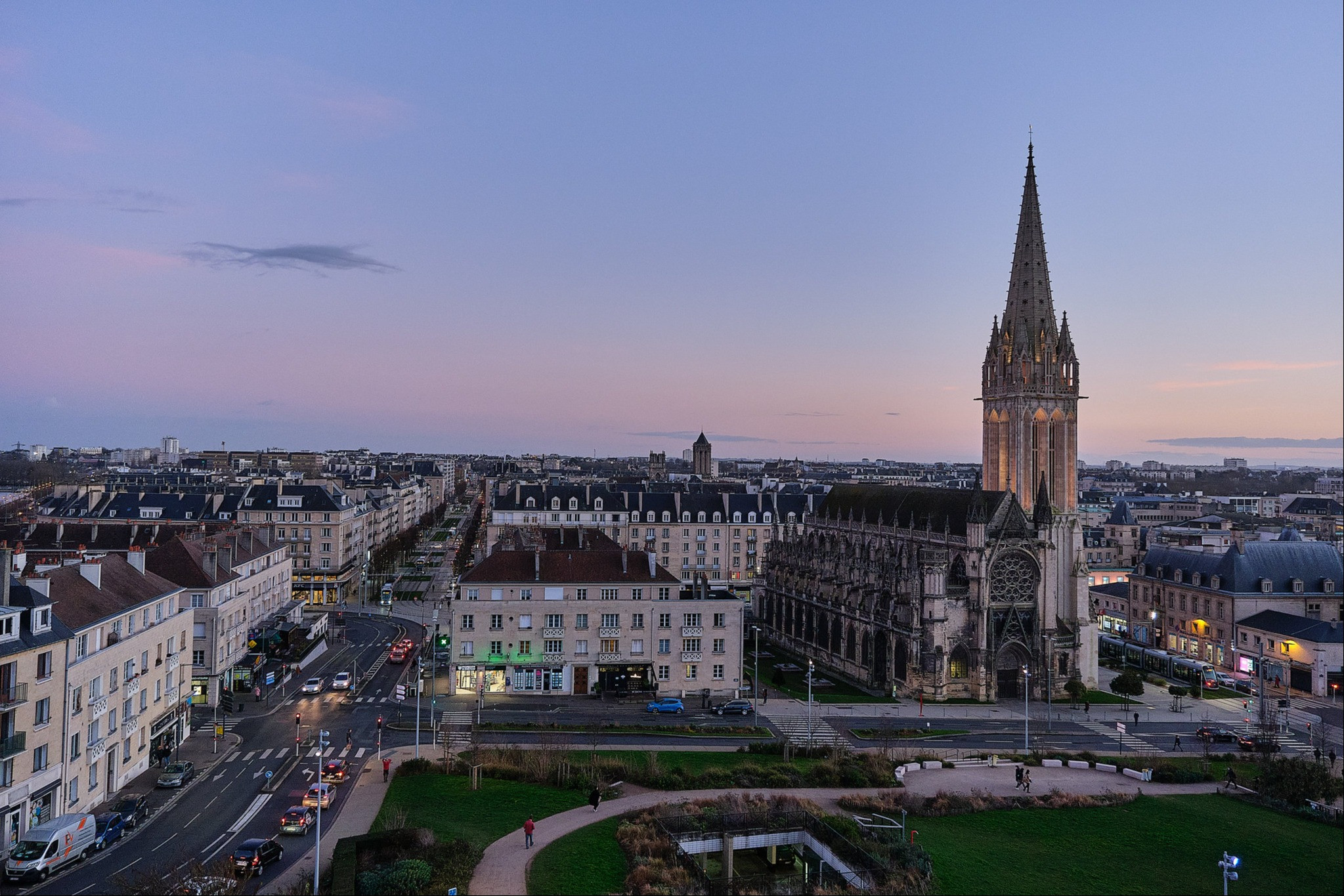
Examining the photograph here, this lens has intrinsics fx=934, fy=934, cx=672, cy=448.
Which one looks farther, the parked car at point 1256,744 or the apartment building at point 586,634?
the apartment building at point 586,634

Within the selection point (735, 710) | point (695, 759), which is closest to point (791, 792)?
point (695, 759)

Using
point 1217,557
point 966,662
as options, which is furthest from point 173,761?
point 1217,557

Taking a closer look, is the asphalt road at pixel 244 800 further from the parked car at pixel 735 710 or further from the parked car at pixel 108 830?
the parked car at pixel 735 710

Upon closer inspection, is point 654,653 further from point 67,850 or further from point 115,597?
point 67,850

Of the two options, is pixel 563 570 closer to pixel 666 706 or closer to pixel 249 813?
pixel 666 706

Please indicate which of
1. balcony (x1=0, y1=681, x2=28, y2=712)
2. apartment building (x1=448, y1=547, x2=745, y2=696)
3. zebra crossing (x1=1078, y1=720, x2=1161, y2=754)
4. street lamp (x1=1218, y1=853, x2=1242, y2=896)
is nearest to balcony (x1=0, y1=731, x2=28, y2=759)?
balcony (x1=0, y1=681, x2=28, y2=712)

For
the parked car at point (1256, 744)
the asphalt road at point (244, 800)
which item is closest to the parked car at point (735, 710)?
the asphalt road at point (244, 800)
